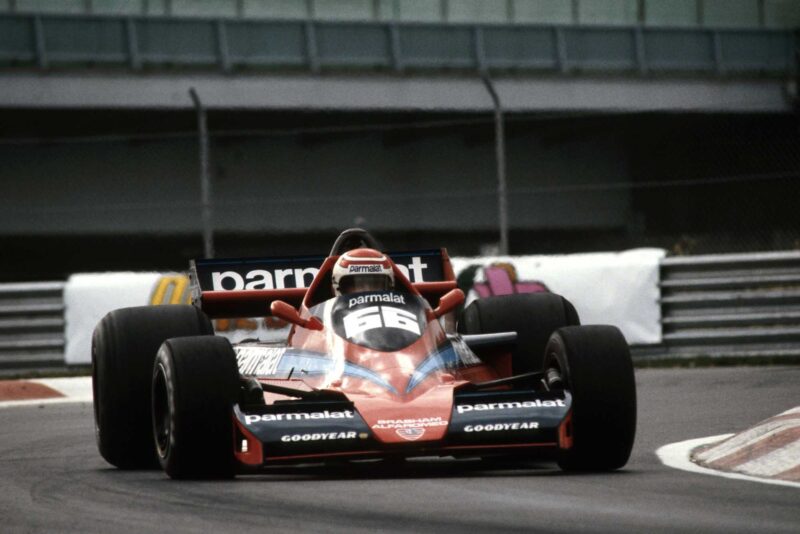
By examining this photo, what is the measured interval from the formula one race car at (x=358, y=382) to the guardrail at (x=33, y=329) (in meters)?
7.64

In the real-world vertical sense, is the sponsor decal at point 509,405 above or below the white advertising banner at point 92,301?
above

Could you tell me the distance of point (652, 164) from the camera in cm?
3036

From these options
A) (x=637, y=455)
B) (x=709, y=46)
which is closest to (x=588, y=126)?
(x=709, y=46)

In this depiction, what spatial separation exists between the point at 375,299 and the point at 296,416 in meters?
1.43

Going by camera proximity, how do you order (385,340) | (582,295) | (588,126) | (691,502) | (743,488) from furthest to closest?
1. (588,126)
2. (582,295)
3. (385,340)
4. (743,488)
5. (691,502)

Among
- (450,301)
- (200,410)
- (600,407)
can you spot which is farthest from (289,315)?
(600,407)

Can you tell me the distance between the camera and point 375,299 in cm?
957

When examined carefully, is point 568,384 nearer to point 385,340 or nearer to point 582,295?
point 385,340

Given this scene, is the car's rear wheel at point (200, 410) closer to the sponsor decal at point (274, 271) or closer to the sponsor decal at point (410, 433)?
the sponsor decal at point (410, 433)

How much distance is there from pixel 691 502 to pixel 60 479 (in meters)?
3.31

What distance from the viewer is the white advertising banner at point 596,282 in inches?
691

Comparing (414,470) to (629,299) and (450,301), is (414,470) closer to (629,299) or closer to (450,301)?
(450,301)

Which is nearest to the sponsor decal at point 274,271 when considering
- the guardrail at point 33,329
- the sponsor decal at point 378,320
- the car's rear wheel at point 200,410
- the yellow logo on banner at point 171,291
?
the sponsor decal at point 378,320

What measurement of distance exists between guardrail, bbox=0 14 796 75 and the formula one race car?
17.8 metres
